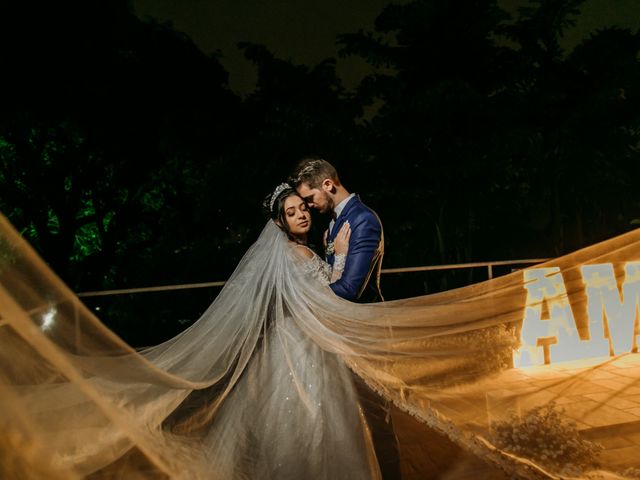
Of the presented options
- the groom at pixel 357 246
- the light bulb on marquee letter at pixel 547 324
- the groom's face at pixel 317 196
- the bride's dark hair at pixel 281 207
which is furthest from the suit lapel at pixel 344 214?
the light bulb on marquee letter at pixel 547 324

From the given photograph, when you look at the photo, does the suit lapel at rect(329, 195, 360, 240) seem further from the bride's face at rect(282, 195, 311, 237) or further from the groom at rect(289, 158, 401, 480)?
the bride's face at rect(282, 195, 311, 237)

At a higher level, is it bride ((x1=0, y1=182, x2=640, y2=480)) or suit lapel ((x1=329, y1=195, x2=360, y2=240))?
suit lapel ((x1=329, y1=195, x2=360, y2=240))

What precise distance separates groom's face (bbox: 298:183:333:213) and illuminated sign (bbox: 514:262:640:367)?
45.8 inches

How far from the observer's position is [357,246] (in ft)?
8.21

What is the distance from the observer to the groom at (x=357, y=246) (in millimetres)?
2473

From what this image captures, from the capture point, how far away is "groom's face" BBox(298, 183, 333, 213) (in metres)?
2.71

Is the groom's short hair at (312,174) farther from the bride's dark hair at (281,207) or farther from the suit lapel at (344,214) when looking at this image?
the suit lapel at (344,214)

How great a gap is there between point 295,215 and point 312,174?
0.75ft

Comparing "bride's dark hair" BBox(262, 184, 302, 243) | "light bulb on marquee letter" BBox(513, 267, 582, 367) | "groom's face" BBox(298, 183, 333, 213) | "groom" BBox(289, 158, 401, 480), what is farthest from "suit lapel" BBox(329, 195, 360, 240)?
"light bulb on marquee letter" BBox(513, 267, 582, 367)

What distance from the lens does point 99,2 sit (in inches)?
455

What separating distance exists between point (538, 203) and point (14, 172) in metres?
15.0

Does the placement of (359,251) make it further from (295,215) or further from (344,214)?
(295,215)

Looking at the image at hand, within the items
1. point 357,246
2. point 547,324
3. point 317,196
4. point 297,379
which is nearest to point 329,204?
point 317,196

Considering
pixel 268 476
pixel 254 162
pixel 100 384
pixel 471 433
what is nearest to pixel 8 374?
pixel 100 384
